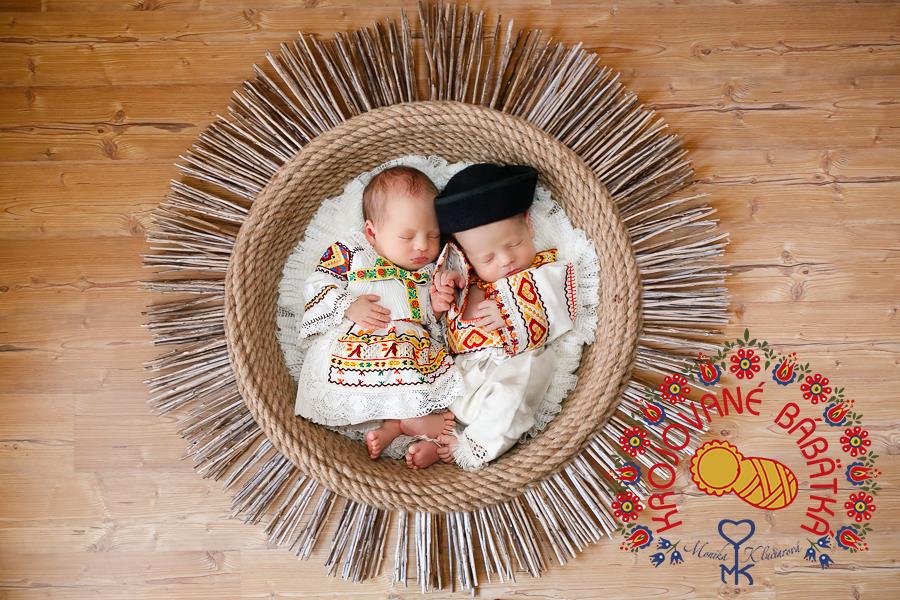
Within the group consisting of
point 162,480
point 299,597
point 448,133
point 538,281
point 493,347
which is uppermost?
point 448,133

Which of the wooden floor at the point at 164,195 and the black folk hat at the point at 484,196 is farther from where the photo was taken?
the wooden floor at the point at 164,195

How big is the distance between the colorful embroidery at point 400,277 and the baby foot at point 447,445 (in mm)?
245

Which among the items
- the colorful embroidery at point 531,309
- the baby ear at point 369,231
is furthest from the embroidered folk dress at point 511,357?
the baby ear at point 369,231

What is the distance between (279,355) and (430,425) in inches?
13.4

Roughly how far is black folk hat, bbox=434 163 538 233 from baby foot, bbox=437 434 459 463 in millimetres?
417

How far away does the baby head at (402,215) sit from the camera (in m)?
1.29

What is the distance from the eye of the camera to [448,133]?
1.32m

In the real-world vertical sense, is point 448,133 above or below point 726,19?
below

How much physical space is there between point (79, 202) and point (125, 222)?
0.36 feet

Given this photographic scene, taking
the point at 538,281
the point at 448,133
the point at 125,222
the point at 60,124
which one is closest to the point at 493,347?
the point at 538,281

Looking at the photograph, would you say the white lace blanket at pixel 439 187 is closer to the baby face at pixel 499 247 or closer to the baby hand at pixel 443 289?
the baby face at pixel 499 247

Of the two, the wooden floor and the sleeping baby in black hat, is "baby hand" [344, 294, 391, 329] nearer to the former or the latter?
the sleeping baby in black hat

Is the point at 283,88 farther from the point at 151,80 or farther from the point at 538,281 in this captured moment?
the point at 538,281

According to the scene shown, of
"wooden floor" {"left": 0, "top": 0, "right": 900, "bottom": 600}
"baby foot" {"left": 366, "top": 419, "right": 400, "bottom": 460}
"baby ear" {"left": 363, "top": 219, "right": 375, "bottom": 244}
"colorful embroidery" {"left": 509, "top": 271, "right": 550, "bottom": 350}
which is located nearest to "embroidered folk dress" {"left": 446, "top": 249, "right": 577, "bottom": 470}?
"colorful embroidery" {"left": 509, "top": 271, "right": 550, "bottom": 350}
